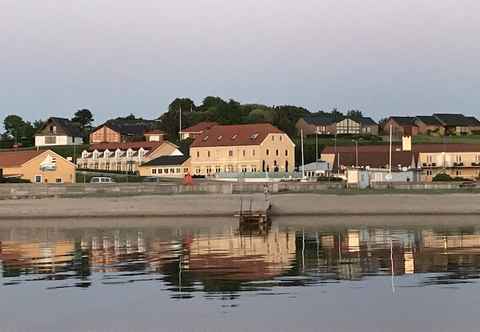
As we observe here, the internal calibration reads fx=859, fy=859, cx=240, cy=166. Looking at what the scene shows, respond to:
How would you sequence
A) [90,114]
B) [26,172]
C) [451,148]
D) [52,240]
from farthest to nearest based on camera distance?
[90,114], [451,148], [26,172], [52,240]

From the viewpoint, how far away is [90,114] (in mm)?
171500

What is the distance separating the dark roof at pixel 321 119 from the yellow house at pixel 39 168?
73.4m

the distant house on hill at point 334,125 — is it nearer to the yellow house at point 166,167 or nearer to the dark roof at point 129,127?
the dark roof at point 129,127

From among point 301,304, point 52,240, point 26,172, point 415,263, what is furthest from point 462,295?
point 26,172

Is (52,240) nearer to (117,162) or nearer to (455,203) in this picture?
(455,203)

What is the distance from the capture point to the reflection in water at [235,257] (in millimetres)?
28828

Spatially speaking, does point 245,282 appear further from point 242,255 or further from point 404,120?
point 404,120

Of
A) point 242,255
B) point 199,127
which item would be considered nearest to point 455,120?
point 199,127

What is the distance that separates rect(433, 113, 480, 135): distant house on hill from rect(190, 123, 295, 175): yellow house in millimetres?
57379

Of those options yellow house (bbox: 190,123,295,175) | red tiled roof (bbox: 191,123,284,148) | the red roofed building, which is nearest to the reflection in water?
yellow house (bbox: 190,123,295,175)

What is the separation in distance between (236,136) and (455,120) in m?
66.0

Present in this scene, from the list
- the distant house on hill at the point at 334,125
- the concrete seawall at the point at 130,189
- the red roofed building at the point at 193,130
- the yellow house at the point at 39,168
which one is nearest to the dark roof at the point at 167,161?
the yellow house at the point at 39,168

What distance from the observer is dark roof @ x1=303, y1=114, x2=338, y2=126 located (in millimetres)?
151875

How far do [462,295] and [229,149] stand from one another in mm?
80082
